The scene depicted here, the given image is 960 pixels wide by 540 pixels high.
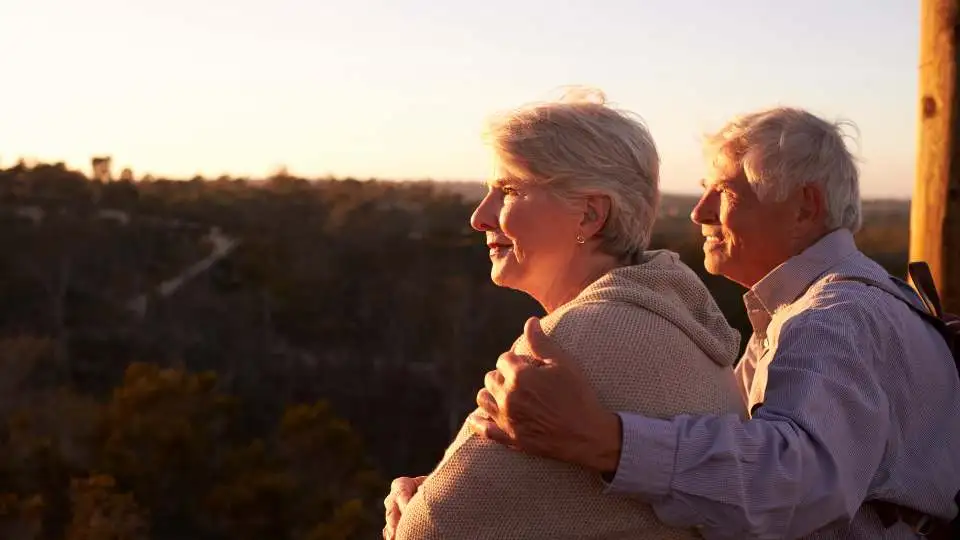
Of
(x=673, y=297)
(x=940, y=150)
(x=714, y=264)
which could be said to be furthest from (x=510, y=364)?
(x=940, y=150)

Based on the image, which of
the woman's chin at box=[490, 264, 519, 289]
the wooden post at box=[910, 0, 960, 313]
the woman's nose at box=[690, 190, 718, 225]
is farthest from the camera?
the wooden post at box=[910, 0, 960, 313]

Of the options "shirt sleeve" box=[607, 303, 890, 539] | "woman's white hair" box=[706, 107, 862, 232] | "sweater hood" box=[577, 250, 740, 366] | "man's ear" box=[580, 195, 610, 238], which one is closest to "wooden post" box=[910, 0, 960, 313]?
"woman's white hair" box=[706, 107, 862, 232]

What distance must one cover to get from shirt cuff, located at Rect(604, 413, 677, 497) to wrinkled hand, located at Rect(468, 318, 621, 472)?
0.01 meters

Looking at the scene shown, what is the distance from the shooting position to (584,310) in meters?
1.44

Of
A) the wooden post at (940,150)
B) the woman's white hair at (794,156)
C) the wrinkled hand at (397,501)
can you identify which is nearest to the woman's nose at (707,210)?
the woman's white hair at (794,156)

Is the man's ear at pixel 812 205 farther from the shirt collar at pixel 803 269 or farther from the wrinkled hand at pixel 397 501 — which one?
the wrinkled hand at pixel 397 501

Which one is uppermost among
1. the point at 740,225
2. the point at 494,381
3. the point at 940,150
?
the point at 940,150

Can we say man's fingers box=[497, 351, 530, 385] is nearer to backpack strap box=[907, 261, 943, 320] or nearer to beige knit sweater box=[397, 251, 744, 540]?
beige knit sweater box=[397, 251, 744, 540]

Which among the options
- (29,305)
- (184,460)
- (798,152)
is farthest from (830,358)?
(29,305)

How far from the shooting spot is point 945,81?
107 inches

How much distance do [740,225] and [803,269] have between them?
16 cm

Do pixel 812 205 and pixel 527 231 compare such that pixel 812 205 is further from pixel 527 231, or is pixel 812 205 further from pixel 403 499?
pixel 403 499

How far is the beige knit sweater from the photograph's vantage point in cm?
138

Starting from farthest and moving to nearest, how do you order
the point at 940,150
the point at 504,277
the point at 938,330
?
the point at 940,150 → the point at 938,330 → the point at 504,277
